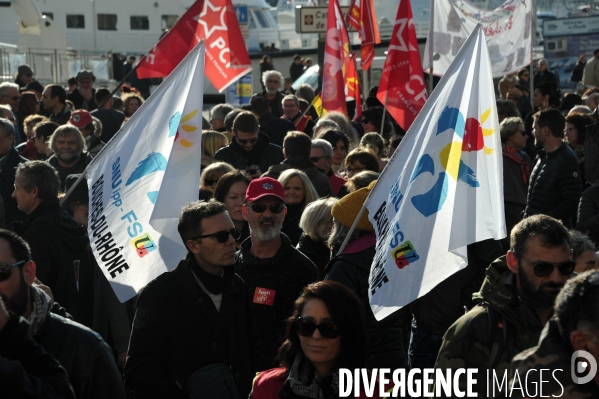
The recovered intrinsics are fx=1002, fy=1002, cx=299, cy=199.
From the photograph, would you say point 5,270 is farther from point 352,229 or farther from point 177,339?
point 352,229

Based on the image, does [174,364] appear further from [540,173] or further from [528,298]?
[540,173]

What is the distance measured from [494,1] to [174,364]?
135ft

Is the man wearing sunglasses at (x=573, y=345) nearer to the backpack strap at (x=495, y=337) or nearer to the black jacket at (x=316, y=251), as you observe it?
the backpack strap at (x=495, y=337)

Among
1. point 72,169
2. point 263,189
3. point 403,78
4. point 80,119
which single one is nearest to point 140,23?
point 80,119

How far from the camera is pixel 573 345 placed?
2.67 metres

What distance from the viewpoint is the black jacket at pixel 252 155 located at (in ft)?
30.3

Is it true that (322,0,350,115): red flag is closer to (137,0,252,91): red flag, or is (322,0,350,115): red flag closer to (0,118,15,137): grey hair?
(137,0,252,91): red flag

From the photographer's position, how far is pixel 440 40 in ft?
45.1

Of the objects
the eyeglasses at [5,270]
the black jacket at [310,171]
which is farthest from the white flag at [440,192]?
the black jacket at [310,171]

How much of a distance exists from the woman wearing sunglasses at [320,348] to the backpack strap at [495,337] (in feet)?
1.57

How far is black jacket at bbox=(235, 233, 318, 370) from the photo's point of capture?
5.17 meters

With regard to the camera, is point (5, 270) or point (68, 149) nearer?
point (5, 270)

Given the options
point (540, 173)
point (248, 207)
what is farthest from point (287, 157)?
point (248, 207)

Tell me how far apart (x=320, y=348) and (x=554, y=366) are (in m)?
1.20
